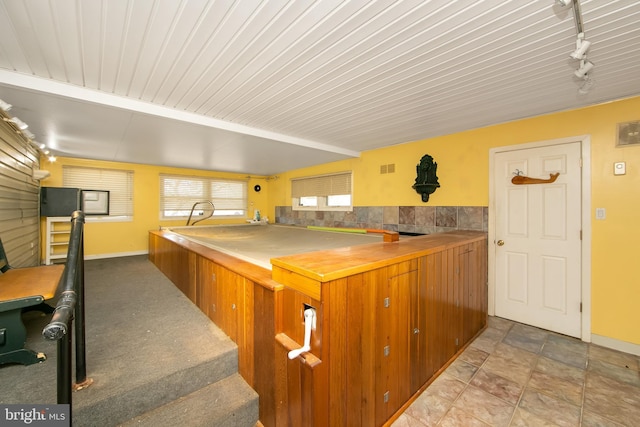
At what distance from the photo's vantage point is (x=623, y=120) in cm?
219

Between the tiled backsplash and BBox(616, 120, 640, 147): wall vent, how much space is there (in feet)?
3.89

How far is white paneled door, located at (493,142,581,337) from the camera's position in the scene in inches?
96.2

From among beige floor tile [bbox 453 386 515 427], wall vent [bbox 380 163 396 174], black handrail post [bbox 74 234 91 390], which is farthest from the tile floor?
wall vent [bbox 380 163 396 174]

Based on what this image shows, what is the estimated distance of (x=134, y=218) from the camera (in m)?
4.96

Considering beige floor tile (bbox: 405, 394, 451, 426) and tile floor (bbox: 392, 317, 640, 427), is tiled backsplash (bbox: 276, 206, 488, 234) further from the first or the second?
beige floor tile (bbox: 405, 394, 451, 426)

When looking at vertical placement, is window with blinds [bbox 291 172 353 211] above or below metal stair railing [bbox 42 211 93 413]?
above

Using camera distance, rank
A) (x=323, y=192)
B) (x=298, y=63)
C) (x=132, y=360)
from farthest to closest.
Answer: (x=323, y=192)
(x=298, y=63)
(x=132, y=360)

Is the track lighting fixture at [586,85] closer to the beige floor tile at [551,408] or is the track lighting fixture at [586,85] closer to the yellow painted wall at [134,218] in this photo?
the beige floor tile at [551,408]

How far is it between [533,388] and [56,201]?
247 inches

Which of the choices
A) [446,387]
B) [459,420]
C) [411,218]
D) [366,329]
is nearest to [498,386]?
[446,387]

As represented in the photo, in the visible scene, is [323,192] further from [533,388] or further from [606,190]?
[533,388]

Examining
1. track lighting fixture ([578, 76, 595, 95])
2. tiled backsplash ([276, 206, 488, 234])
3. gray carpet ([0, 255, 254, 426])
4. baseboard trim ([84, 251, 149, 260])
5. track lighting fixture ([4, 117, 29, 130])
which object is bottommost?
gray carpet ([0, 255, 254, 426])

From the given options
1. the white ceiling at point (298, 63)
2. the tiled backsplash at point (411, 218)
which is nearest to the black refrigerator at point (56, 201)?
the white ceiling at point (298, 63)

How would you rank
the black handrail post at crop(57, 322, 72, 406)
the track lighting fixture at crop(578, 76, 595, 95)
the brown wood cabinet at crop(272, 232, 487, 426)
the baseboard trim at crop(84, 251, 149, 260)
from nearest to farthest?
the black handrail post at crop(57, 322, 72, 406), the brown wood cabinet at crop(272, 232, 487, 426), the track lighting fixture at crop(578, 76, 595, 95), the baseboard trim at crop(84, 251, 149, 260)
